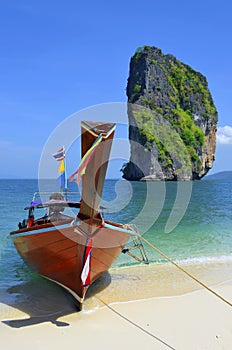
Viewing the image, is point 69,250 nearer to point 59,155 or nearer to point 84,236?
point 84,236

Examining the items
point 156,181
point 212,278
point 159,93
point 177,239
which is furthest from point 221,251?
point 159,93

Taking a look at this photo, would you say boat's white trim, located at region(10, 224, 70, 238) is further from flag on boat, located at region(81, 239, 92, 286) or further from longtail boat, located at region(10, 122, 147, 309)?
flag on boat, located at region(81, 239, 92, 286)

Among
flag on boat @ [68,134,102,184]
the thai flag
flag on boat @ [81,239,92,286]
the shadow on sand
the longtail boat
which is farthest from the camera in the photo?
the thai flag

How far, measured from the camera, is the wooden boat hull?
21.7 ft

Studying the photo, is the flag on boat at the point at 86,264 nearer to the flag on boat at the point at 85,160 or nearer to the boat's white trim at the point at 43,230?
the boat's white trim at the point at 43,230

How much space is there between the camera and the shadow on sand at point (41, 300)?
6.74 meters

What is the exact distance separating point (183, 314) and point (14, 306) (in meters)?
3.79

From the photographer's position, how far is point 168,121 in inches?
3337

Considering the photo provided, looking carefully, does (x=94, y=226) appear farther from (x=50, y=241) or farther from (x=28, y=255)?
(x=28, y=255)

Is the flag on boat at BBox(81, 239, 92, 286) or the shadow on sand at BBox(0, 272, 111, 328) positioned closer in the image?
the flag on boat at BBox(81, 239, 92, 286)

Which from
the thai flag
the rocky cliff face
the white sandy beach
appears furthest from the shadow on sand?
the rocky cliff face

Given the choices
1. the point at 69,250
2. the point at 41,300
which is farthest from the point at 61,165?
the point at 69,250

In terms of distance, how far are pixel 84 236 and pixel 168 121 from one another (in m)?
80.9

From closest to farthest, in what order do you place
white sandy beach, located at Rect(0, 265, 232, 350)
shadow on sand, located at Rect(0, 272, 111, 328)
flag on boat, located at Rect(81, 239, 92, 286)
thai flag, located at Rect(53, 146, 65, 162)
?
white sandy beach, located at Rect(0, 265, 232, 350), flag on boat, located at Rect(81, 239, 92, 286), shadow on sand, located at Rect(0, 272, 111, 328), thai flag, located at Rect(53, 146, 65, 162)
